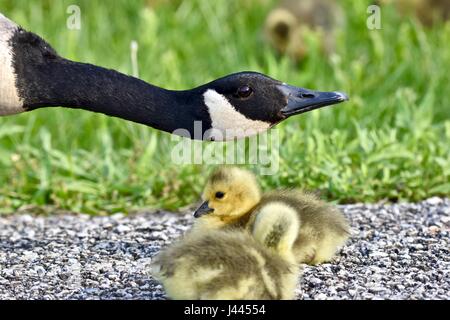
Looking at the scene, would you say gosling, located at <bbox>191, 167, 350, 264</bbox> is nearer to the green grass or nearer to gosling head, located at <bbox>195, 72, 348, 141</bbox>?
gosling head, located at <bbox>195, 72, 348, 141</bbox>

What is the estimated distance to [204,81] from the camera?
7.45 m

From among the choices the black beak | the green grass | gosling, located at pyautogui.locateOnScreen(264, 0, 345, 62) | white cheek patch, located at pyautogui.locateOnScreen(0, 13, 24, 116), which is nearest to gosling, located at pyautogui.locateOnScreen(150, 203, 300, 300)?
the black beak

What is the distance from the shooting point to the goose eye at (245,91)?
4.63 m

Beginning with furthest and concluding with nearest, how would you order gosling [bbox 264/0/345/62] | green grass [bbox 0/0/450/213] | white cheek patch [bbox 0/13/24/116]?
gosling [bbox 264/0/345/62] < green grass [bbox 0/0/450/213] < white cheek patch [bbox 0/13/24/116]

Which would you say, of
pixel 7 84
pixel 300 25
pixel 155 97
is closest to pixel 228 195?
pixel 155 97

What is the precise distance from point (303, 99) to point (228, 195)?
1.94 feet

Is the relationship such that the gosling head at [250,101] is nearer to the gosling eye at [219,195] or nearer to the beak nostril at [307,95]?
the beak nostril at [307,95]

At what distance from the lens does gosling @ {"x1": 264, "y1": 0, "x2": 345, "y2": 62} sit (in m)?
8.23

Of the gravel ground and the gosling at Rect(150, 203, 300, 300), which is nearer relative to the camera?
the gosling at Rect(150, 203, 300, 300)

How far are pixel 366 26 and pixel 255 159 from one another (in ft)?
9.02

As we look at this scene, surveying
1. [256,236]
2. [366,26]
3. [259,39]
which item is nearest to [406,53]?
[366,26]

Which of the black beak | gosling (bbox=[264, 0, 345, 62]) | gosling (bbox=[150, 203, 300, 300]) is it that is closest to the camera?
gosling (bbox=[150, 203, 300, 300])

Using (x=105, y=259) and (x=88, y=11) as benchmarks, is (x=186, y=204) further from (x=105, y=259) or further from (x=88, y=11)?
(x=88, y=11)

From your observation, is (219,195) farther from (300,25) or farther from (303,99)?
(300,25)
